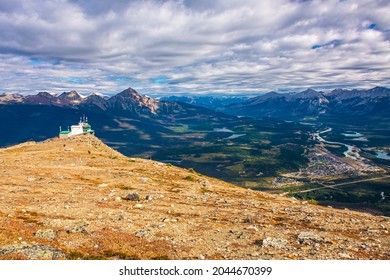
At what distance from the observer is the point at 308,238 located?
84.1 feet

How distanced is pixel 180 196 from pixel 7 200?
22.2 metres

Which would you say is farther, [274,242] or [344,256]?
[274,242]

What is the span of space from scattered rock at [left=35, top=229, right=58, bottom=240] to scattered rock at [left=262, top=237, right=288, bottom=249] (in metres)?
16.6

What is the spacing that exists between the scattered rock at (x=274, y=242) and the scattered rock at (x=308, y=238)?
138 centimetres

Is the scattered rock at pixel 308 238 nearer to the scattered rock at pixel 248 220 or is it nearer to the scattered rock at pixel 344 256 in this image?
the scattered rock at pixel 344 256

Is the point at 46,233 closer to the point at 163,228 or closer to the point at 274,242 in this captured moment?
the point at 163,228

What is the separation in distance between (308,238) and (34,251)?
2050 cm

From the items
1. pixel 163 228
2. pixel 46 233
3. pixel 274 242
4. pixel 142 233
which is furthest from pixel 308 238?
pixel 46 233

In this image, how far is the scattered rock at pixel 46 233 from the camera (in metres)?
24.7

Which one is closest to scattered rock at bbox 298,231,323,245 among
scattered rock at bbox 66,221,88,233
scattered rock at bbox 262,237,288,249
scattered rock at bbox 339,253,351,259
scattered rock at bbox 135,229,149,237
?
scattered rock at bbox 262,237,288,249

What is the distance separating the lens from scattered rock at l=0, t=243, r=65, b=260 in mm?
20609

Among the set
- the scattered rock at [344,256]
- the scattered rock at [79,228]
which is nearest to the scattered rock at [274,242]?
the scattered rock at [344,256]

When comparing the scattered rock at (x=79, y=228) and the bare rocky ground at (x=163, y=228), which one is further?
the scattered rock at (x=79, y=228)

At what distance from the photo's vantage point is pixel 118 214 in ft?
107
